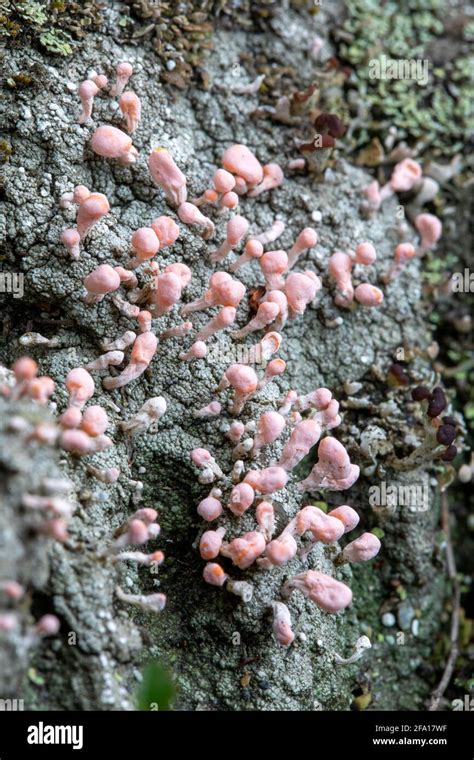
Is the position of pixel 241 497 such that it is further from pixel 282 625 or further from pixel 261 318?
pixel 261 318

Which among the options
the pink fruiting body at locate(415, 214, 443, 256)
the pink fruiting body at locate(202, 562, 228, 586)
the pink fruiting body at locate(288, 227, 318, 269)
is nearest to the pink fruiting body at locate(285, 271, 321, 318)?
the pink fruiting body at locate(288, 227, 318, 269)

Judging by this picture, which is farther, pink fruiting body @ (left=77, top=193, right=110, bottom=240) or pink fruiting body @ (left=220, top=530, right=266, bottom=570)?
pink fruiting body @ (left=77, top=193, right=110, bottom=240)

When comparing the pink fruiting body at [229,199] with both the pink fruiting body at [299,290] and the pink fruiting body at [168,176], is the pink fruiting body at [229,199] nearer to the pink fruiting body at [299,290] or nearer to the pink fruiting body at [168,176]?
the pink fruiting body at [168,176]

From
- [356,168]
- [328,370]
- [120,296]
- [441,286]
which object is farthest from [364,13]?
[120,296]

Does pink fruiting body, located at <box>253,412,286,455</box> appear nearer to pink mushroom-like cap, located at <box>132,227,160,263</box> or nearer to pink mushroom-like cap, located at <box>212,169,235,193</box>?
pink mushroom-like cap, located at <box>132,227,160,263</box>

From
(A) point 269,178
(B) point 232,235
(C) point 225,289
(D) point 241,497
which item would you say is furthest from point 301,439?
(A) point 269,178
